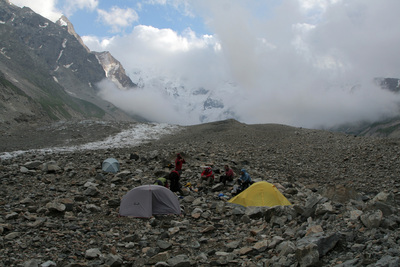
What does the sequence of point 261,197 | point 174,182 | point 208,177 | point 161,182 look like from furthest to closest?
point 208,177 < point 174,182 < point 161,182 < point 261,197

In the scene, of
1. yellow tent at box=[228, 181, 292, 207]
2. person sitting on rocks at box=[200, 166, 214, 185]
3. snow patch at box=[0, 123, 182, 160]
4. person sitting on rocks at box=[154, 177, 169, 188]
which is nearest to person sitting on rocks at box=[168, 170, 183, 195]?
person sitting on rocks at box=[154, 177, 169, 188]

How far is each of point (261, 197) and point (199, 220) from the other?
11.4 ft

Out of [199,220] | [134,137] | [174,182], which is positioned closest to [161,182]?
[174,182]

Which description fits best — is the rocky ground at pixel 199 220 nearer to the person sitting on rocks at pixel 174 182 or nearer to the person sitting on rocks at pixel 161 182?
the person sitting on rocks at pixel 174 182

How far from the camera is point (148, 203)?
12930 millimetres

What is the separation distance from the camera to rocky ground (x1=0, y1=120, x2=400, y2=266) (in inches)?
309

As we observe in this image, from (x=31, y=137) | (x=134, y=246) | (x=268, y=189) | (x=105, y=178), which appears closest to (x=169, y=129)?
(x=31, y=137)

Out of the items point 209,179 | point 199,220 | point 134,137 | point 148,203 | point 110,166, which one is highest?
point 134,137

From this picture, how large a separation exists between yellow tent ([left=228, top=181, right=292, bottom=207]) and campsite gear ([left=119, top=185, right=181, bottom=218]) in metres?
3.25

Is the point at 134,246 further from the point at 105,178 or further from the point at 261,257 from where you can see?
the point at 105,178

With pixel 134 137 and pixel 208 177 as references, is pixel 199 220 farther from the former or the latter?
pixel 134 137

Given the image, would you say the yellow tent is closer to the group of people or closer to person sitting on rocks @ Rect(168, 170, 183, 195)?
the group of people

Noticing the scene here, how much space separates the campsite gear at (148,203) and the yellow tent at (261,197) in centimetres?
325

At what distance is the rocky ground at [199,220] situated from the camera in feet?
25.8
